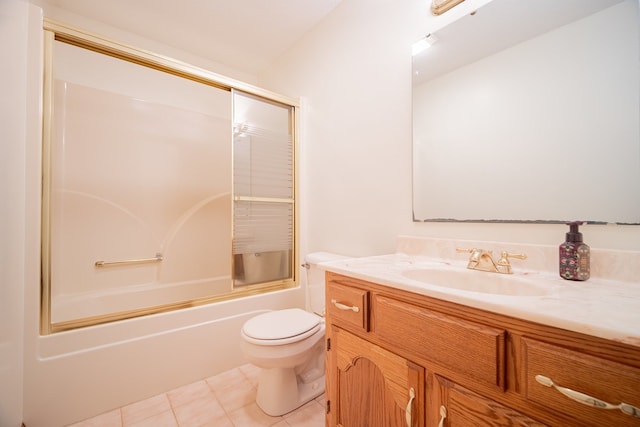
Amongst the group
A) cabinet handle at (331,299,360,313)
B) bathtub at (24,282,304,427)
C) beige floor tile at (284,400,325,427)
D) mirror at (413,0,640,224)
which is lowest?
beige floor tile at (284,400,325,427)

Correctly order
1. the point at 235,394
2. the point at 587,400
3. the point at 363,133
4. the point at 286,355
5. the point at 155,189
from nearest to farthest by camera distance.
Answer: the point at 587,400
the point at 286,355
the point at 235,394
the point at 363,133
the point at 155,189

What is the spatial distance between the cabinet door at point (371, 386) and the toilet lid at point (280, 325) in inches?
13.4

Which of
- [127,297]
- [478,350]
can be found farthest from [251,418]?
[127,297]

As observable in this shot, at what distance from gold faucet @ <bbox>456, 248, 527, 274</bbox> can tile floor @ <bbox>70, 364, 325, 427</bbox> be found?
1.09 meters

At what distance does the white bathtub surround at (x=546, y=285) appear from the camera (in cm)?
50

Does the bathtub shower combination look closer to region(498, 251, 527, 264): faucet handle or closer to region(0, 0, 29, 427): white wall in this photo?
region(0, 0, 29, 427): white wall

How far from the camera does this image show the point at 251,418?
53.1 inches

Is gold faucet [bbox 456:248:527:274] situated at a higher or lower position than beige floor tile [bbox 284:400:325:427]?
higher

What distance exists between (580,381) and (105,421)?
192 cm

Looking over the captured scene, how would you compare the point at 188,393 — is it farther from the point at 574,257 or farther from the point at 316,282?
the point at 574,257

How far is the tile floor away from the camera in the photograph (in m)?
1.31

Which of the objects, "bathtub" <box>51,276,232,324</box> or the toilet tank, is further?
"bathtub" <box>51,276,232,324</box>

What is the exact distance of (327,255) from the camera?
5.78ft

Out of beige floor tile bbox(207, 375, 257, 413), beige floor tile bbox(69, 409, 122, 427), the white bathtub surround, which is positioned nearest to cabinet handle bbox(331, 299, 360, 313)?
the white bathtub surround
